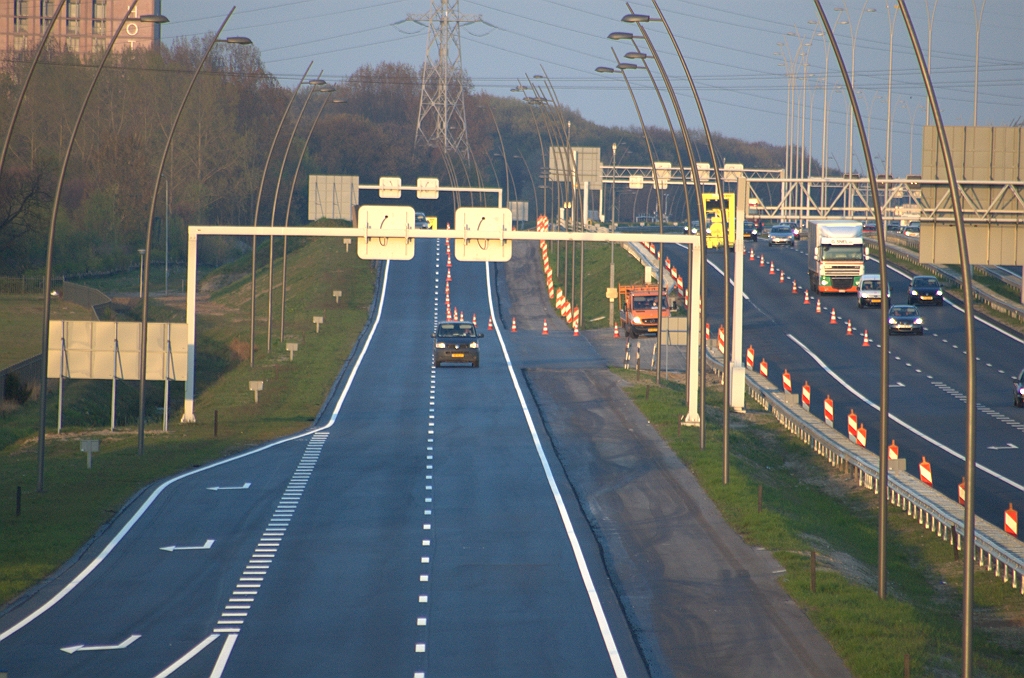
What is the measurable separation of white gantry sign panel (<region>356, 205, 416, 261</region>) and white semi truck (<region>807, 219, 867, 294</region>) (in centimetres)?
3740

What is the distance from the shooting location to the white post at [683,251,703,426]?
3903 centimetres

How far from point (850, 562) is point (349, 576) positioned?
9.76 m

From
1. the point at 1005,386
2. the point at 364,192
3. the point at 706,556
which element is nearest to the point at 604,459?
the point at 706,556

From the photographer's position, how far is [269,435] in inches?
1492

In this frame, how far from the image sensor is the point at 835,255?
73.2m

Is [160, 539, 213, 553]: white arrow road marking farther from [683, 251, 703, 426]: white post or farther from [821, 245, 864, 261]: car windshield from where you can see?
[821, 245, 864, 261]: car windshield

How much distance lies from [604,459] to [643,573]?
11089 mm

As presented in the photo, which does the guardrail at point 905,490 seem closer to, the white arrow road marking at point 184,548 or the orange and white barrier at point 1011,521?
the orange and white barrier at point 1011,521

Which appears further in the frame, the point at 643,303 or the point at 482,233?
the point at 643,303

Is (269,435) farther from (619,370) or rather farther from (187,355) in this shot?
(619,370)

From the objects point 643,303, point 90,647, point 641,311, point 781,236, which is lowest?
point 90,647

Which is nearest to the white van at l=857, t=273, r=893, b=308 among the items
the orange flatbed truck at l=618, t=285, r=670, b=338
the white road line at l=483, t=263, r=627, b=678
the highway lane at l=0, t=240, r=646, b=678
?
the orange flatbed truck at l=618, t=285, r=670, b=338

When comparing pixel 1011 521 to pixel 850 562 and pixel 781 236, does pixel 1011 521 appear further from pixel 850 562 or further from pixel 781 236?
pixel 781 236

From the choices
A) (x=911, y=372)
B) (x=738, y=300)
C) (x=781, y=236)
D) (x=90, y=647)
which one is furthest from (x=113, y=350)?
(x=781, y=236)
